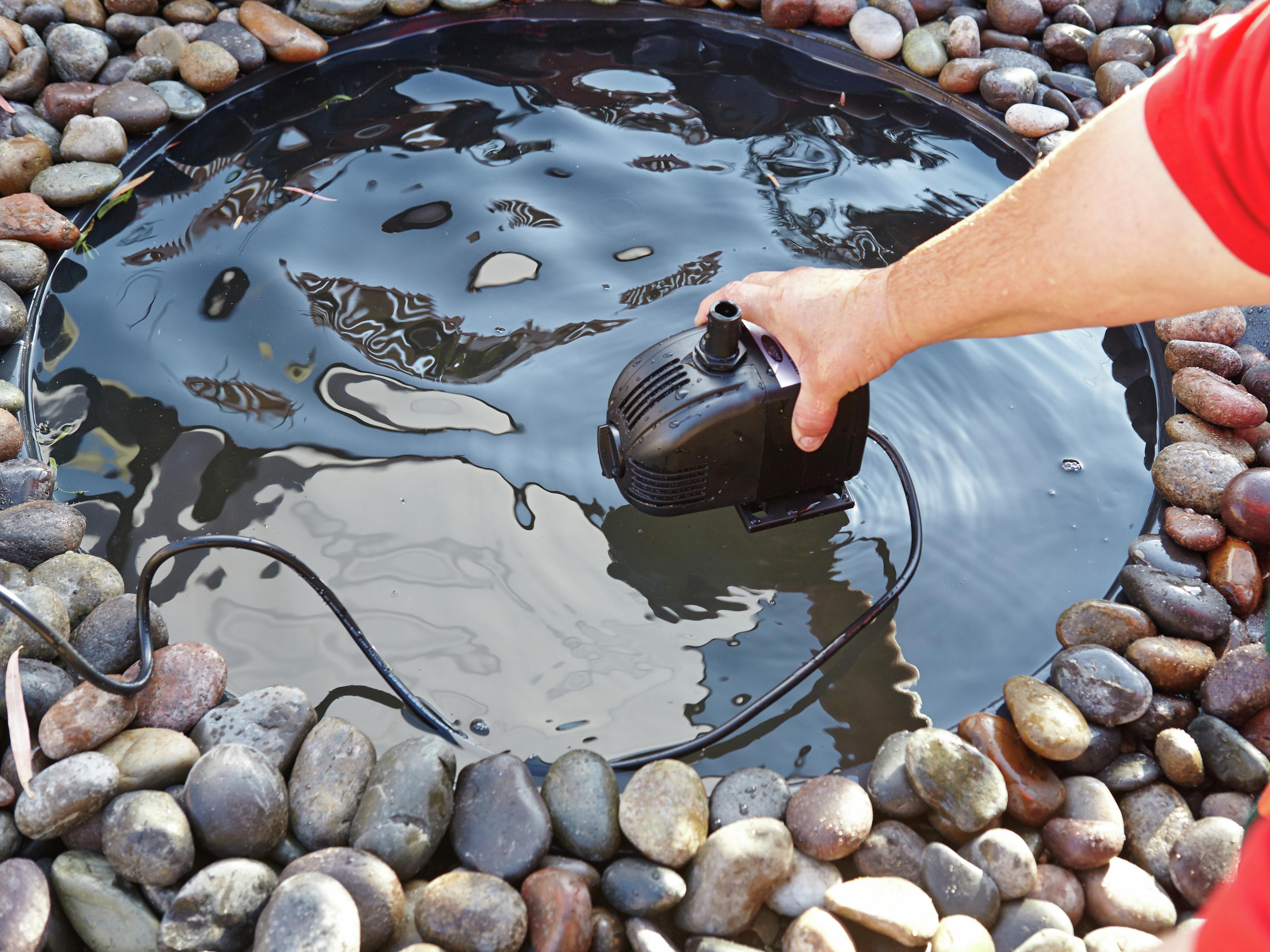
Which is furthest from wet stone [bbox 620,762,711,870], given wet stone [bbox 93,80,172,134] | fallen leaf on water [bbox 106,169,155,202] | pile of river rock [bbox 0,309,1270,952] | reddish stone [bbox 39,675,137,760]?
wet stone [bbox 93,80,172,134]

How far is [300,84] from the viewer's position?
281 cm

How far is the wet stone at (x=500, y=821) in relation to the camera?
1.38m

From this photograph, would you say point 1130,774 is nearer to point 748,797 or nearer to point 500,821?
point 748,797

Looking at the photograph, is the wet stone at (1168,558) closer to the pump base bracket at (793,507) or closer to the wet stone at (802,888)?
the pump base bracket at (793,507)

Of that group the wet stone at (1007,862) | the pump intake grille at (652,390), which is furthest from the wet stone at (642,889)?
the pump intake grille at (652,390)

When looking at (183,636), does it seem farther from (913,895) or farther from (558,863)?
(913,895)

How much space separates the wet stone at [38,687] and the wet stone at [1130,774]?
5.73ft

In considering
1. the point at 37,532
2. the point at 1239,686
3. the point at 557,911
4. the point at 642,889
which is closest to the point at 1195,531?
the point at 1239,686

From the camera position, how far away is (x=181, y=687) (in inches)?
60.7

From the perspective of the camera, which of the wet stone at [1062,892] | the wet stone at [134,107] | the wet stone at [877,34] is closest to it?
the wet stone at [1062,892]

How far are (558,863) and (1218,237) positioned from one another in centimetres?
120

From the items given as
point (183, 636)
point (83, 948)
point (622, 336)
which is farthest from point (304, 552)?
point (622, 336)

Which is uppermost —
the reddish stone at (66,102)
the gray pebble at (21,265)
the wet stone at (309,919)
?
the reddish stone at (66,102)

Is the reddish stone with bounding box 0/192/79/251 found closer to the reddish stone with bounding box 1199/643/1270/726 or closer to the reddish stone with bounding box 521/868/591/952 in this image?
the reddish stone with bounding box 521/868/591/952
